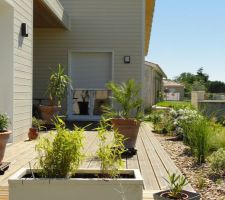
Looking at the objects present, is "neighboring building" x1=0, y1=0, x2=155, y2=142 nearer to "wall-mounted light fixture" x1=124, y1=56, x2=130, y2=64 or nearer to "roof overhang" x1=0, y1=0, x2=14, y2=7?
"wall-mounted light fixture" x1=124, y1=56, x2=130, y2=64

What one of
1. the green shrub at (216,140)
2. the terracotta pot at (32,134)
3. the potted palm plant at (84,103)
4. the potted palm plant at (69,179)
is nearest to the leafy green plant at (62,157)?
the potted palm plant at (69,179)

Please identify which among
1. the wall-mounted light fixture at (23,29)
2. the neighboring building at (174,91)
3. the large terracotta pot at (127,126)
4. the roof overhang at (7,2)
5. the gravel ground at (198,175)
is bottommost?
the gravel ground at (198,175)

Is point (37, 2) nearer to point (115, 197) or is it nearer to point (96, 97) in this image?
point (96, 97)

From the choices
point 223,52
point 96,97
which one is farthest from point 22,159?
point 223,52

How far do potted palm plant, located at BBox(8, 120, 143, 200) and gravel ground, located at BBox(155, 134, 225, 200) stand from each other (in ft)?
4.71

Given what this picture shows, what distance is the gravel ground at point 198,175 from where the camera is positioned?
14.8 feet

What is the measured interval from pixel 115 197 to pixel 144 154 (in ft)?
12.7

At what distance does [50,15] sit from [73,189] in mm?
8091

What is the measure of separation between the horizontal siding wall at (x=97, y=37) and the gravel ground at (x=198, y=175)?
15.8 ft

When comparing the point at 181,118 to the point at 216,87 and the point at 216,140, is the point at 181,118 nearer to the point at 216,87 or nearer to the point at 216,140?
the point at 216,140

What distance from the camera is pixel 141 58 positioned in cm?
1217

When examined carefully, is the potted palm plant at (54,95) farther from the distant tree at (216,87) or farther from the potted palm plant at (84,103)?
the distant tree at (216,87)

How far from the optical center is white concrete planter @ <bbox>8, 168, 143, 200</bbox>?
3.06m

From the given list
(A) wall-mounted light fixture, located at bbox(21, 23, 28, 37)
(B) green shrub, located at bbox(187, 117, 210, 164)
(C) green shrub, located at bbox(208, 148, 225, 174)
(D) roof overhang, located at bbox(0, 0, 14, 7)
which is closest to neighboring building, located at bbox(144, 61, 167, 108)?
(A) wall-mounted light fixture, located at bbox(21, 23, 28, 37)
